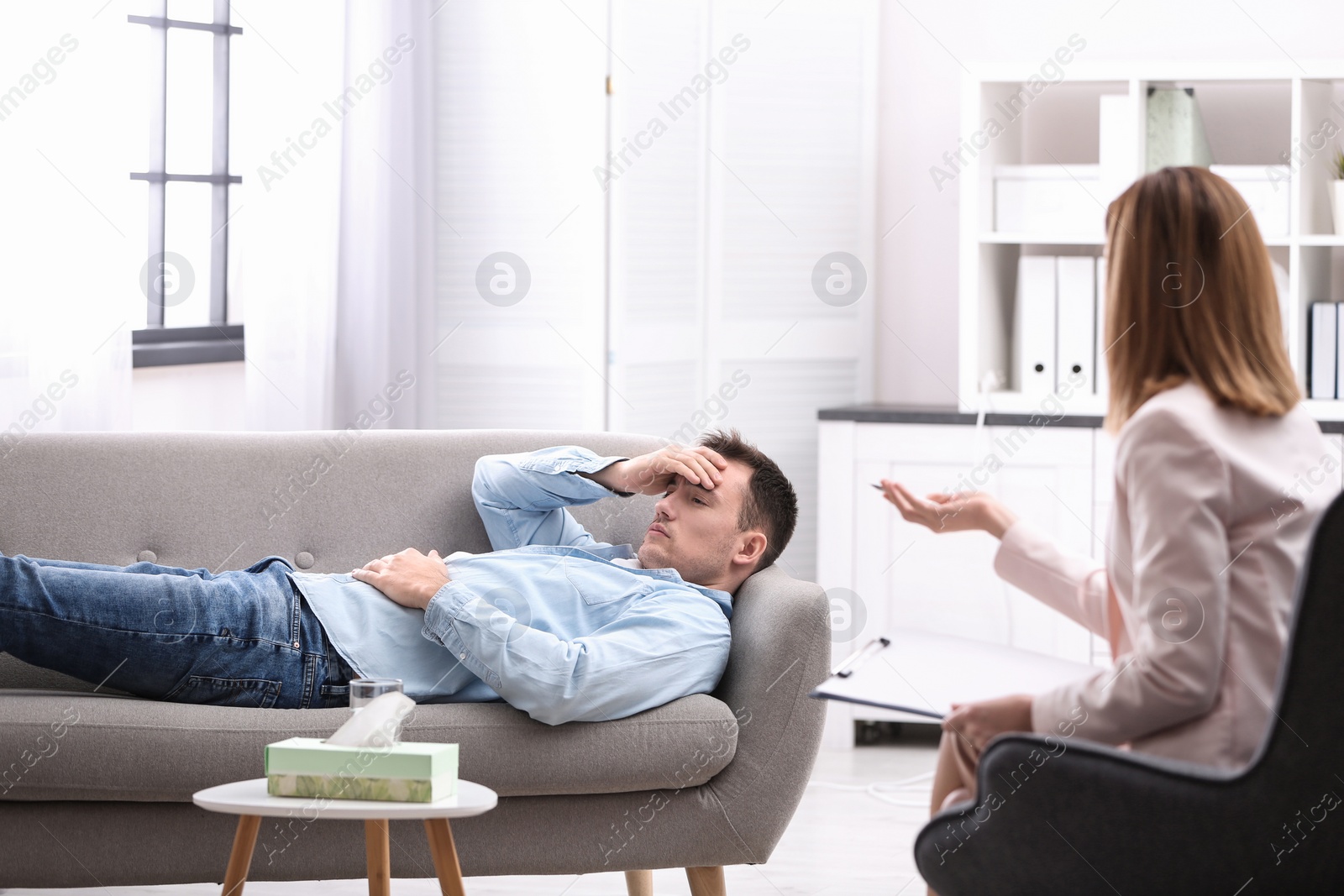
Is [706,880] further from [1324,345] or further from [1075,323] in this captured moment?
[1324,345]

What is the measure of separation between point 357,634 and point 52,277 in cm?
106

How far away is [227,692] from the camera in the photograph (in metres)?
1.93

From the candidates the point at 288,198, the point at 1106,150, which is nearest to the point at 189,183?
the point at 288,198

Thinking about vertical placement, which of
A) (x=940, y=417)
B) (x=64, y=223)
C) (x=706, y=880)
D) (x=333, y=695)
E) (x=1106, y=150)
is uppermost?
(x=1106, y=150)

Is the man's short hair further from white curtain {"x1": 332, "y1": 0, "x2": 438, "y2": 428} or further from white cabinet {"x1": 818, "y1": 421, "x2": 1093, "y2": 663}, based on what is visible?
white curtain {"x1": 332, "y1": 0, "x2": 438, "y2": 428}

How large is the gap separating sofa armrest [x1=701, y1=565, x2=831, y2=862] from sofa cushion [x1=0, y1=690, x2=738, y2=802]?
3 centimetres

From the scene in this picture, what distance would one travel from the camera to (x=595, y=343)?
10.9 ft

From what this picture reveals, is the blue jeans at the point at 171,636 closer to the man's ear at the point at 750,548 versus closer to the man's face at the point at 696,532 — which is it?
the man's face at the point at 696,532

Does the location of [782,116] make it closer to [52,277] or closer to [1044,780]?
[52,277]

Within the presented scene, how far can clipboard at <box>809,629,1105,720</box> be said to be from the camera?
1241mm

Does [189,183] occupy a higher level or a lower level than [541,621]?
higher

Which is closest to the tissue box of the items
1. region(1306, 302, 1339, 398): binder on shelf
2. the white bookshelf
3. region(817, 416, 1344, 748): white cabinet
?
region(817, 416, 1344, 748): white cabinet

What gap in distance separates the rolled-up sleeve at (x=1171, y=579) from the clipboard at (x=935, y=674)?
0.07 m

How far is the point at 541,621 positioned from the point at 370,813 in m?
0.60
